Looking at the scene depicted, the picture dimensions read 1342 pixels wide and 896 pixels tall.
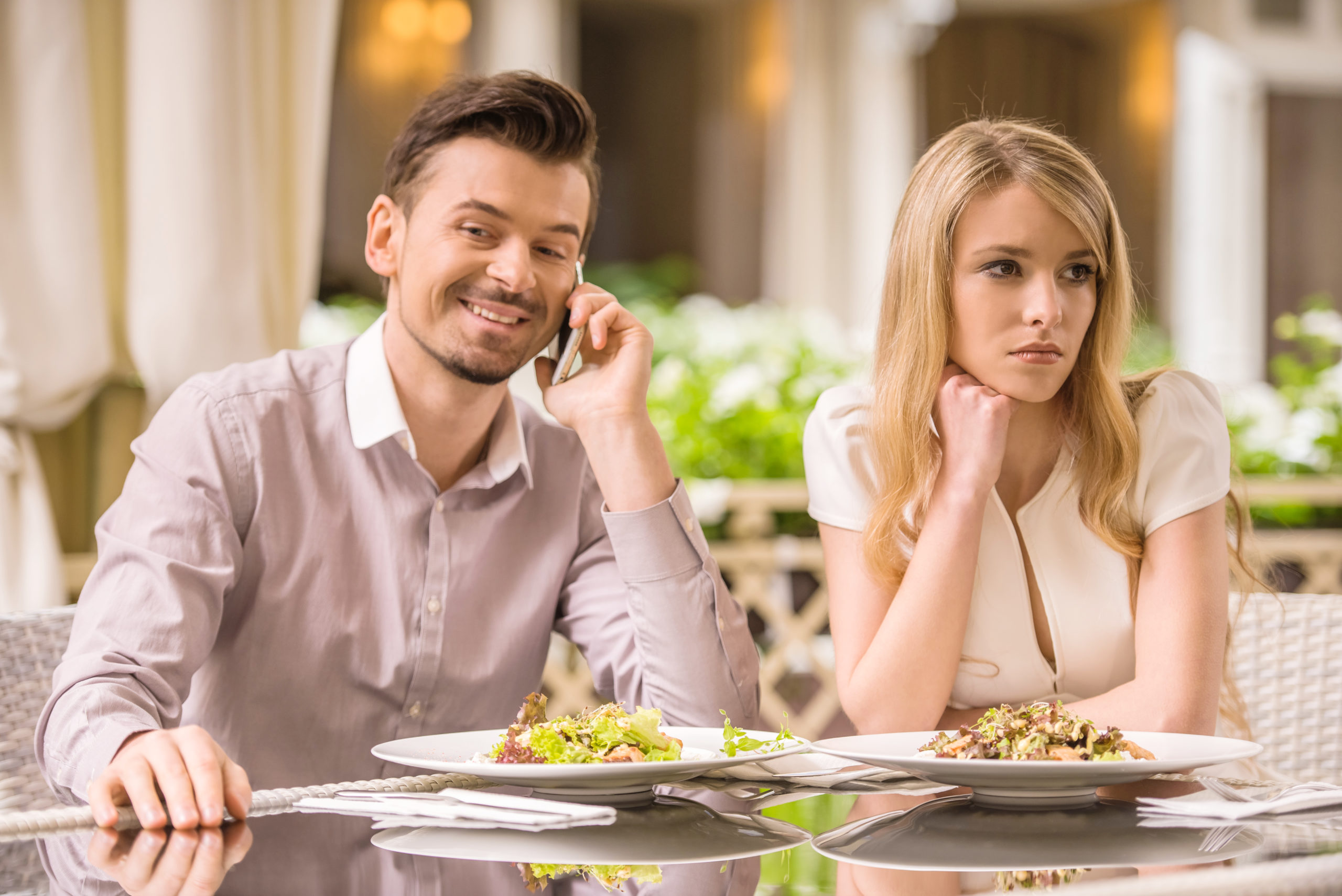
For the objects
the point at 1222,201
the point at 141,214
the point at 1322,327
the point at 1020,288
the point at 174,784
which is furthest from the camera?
the point at 1222,201

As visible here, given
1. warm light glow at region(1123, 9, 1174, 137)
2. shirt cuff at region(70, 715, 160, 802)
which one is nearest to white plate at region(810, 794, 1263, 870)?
shirt cuff at region(70, 715, 160, 802)

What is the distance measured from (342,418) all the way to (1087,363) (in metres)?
0.94

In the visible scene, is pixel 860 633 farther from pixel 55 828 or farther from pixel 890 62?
pixel 890 62

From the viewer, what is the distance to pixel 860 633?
1.37 m

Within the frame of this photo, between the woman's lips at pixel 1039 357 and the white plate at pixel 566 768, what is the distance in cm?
60

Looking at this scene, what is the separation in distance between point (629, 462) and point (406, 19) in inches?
223

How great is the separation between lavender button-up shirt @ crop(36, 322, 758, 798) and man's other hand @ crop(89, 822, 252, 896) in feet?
1.13

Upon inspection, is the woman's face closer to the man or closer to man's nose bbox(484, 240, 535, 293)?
the man

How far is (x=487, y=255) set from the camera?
148 cm

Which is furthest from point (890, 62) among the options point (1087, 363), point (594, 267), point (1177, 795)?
point (1177, 795)

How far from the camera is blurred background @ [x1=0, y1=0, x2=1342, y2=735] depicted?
2.31 metres

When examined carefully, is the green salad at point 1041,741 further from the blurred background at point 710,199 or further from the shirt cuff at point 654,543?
the blurred background at point 710,199

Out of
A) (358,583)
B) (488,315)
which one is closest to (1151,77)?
(488,315)

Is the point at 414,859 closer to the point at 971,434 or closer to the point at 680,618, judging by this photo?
the point at 680,618
